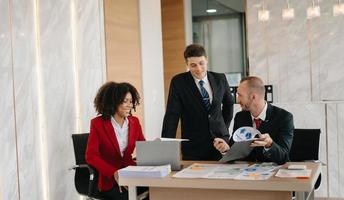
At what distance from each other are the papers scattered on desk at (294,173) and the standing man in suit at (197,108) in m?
0.88

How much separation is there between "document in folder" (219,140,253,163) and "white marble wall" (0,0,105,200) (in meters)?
1.77

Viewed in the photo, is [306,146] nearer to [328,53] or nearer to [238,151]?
[238,151]

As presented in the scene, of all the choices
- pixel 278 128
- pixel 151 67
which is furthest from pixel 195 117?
pixel 151 67

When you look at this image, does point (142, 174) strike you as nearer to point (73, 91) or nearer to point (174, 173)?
point (174, 173)

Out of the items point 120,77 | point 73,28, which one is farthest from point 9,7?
point 120,77

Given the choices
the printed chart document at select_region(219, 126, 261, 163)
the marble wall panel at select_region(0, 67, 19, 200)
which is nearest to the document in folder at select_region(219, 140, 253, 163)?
the printed chart document at select_region(219, 126, 261, 163)

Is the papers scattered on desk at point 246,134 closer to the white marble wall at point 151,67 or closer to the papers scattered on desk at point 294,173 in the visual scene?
the papers scattered on desk at point 294,173

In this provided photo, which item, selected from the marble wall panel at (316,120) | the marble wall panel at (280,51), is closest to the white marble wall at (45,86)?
the marble wall panel at (316,120)

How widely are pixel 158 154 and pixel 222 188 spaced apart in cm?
51

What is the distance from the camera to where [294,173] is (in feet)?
8.08

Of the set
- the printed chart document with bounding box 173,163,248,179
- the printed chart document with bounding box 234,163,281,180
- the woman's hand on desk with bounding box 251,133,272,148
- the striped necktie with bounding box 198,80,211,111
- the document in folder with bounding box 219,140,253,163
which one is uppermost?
the striped necktie with bounding box 198,80,211,111

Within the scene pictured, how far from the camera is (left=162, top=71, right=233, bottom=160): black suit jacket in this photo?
336cm

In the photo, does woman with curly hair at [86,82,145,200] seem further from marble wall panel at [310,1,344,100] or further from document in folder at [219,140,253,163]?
marble wall panel at [310,1,344,100]

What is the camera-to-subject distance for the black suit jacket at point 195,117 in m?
3.36
